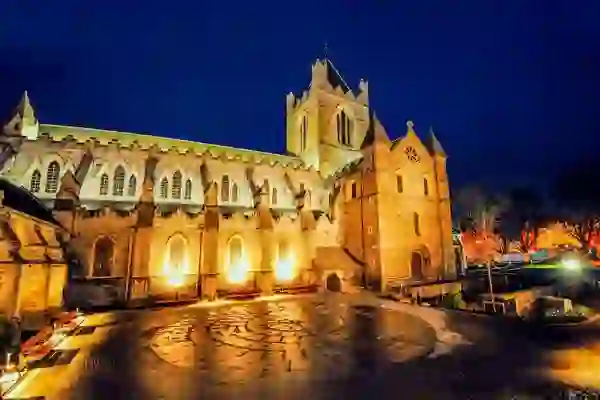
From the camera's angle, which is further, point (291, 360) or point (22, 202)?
point (22, 202)

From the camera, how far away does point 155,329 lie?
14.8 m

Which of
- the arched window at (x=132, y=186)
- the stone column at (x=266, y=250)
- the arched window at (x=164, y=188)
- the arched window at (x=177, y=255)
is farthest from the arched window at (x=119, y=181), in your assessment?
the stone column at (x=266, y=250)

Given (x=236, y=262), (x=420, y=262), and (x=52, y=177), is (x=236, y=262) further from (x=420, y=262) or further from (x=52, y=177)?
(x=420, y=262)

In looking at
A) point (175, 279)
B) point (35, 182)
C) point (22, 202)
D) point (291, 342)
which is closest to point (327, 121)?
point (175, 279)

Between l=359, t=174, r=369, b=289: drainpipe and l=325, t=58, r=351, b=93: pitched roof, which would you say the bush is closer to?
l=359, t=174, r=369, b=289: drainpipe

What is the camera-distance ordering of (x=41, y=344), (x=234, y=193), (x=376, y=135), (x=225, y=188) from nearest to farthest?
(x=41, y=344) < (x=376, y=135) < (x=225, y=188) < (x=234, y=193)

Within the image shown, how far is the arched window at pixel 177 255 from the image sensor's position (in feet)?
83.5

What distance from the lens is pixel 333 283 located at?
30141 millimetres

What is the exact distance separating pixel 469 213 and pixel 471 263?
39.5 ft

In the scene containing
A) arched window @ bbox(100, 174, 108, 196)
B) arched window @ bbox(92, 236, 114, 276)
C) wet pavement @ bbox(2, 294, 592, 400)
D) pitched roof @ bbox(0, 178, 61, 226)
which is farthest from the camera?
arched window @ bbox(100, 174, 108, 196)

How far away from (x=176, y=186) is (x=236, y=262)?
1021 cm

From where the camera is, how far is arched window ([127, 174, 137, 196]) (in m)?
29.7

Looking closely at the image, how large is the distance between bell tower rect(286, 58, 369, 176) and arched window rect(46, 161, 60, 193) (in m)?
27.5

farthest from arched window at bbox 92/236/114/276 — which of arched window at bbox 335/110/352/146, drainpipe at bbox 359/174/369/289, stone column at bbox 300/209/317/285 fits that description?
arched window at bbox 335/110/352/146
